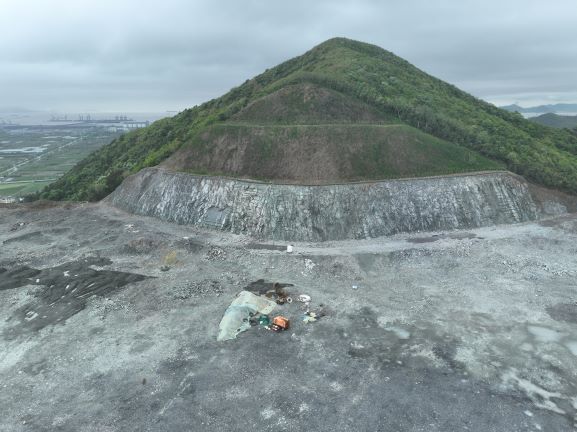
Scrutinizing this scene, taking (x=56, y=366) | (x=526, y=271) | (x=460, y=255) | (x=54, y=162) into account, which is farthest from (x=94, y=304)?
(x=54, y=162)

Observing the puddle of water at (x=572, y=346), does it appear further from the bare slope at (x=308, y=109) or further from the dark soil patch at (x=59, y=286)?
the bare slope at (x=308, y=109)

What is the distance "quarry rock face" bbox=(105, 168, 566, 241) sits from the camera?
47969 mm

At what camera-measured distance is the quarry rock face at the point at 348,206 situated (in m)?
48.0

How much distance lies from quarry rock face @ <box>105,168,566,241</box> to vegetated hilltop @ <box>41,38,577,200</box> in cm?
322

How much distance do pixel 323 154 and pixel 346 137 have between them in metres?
5.48

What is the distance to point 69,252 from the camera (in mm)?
45281

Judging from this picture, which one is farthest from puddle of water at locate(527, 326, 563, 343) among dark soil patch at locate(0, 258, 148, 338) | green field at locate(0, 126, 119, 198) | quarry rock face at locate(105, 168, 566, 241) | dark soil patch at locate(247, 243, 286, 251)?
green field at locate(0, 126, 119, 198)

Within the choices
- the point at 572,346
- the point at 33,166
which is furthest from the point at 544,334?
the point at 33,166

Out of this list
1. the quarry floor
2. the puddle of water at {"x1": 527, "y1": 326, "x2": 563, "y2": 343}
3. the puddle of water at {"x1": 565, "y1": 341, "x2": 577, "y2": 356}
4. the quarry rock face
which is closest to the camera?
the quarry floor

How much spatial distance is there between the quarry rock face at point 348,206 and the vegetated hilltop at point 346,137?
322cm

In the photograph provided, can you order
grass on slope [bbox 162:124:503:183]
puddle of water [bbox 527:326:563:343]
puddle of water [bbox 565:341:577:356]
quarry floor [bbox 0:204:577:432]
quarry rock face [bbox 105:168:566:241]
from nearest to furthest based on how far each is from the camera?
1. quarry floor [bbox 0:204:577:432]
2. puddle of water [bbox 565:341:577:356]
3. puddle of water [bbox 527:326:563:343]
4. quarry rock face [bbox 105:168:566:241]
5. grass on slope [bbox 162:124:503:183]

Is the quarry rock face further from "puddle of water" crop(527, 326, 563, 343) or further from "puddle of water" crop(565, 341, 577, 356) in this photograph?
"puddle of water" crop(565, 341, 577, 356)

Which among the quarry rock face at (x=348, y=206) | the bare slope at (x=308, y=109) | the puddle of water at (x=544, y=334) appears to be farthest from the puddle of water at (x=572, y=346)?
the bare slope at (x=308, y=109)

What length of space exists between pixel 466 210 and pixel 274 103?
36540mm
